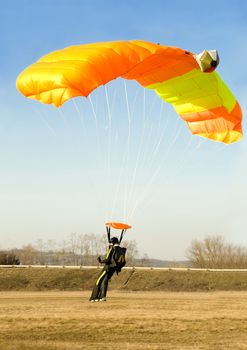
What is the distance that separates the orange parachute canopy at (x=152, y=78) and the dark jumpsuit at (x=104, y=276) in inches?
206

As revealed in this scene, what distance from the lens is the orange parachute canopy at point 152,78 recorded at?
12.0m

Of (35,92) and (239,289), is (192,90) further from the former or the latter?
(239,289)

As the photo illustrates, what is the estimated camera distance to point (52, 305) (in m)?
17.5

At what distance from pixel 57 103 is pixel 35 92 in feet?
2.86

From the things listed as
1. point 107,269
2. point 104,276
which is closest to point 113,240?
point 107,269

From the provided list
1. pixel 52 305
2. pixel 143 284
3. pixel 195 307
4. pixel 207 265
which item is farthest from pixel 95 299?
pixel 207 265

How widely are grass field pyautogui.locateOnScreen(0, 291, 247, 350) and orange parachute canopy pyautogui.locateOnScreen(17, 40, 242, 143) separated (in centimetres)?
538

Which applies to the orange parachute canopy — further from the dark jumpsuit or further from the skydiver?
the dark jumpsuit

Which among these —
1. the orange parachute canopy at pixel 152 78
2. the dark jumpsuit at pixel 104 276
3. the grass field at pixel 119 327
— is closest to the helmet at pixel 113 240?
the dark jumpsuit at pixel 104 276

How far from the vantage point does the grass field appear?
10.8 metres

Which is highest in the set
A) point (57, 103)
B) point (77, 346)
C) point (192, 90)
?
point (192, 90)

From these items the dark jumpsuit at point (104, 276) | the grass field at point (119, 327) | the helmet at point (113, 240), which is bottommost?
the grass field at point (119, 327)

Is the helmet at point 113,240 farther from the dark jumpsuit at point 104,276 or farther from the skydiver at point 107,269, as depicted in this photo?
the dark jumpsuit at point 104,276

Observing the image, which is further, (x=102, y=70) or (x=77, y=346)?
(x=102, y=70)
